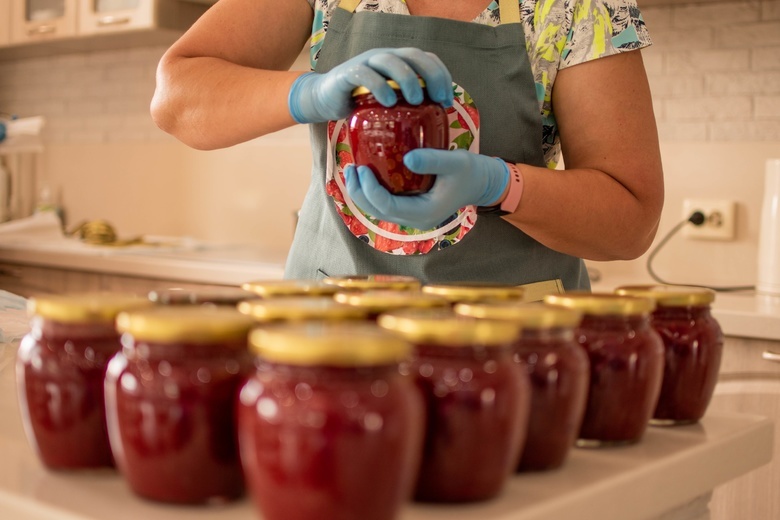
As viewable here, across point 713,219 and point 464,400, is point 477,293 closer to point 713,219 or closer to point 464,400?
point 464,400

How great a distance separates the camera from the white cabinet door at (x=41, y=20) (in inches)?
133

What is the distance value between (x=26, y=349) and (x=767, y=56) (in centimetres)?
215

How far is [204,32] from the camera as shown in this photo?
4.52ft

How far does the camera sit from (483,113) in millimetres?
1351

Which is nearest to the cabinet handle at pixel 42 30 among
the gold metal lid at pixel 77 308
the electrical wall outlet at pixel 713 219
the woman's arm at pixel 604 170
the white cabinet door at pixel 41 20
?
the white cabinet door at pixel 41 20

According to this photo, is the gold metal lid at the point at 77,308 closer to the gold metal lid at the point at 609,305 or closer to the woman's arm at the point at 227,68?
the gold metal lid at the point at 609,305

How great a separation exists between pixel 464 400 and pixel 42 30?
335 cm

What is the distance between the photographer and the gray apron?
1334mm

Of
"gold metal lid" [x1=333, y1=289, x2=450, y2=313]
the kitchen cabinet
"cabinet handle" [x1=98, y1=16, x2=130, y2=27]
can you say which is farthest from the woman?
"cabinet handle" [x1=98, y1=16, x2=130, y2=27]

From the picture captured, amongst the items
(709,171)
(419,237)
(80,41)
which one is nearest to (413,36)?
(419,237)

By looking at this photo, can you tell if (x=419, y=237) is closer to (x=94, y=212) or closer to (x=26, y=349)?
(x=26, y=349)

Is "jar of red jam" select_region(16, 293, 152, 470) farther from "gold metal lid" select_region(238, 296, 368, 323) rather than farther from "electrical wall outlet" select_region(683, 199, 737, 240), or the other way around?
"electrical wall outlet" select_region(683, 199, 737, 240)

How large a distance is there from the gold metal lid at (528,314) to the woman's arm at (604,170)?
51cm

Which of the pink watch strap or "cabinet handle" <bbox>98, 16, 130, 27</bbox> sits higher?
"cabinet handle" <bbox>98, 16, 130, 27</bbox>
